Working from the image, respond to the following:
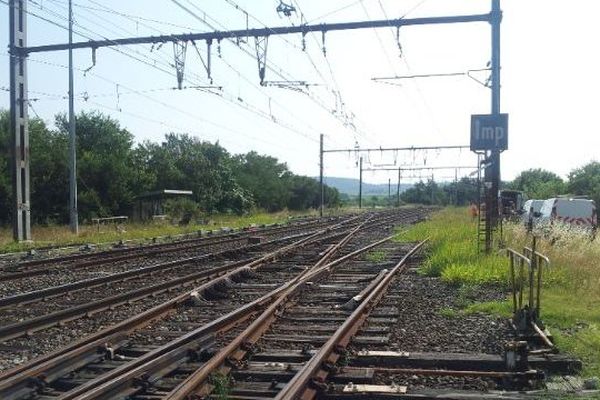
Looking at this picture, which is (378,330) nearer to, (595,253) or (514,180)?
(595,253)

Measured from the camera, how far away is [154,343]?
328 inches

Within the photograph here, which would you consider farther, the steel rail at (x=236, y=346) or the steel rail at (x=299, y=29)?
the steel rail at (x=299, y=29)

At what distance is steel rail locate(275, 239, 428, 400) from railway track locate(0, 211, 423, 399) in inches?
53.1

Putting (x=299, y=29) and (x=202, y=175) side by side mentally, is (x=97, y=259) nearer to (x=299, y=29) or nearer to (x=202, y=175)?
(x=299, y=29)

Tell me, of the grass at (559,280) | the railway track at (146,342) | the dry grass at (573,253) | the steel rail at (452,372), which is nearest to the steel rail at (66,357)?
the railway track at (146,342)

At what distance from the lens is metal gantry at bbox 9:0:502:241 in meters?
17.7

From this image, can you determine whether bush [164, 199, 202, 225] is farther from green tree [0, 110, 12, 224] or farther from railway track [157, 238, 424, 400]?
railway track [157, 238, 424, 400]

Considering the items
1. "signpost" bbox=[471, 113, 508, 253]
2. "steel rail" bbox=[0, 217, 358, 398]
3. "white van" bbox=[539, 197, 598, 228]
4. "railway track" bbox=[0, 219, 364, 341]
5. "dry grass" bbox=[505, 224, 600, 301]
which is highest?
"signpost" bbox=[471, 113, 508, 253]

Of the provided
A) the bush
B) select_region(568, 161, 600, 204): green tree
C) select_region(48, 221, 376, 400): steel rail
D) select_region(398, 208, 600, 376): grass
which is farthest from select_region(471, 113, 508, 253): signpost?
select_region(568, 161, 600, 204): green tree

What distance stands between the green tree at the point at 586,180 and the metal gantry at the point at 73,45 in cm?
4089

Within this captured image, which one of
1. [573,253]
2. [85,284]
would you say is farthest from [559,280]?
[85,284]

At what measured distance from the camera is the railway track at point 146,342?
20.7 feet

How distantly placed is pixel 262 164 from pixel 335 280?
8013cm

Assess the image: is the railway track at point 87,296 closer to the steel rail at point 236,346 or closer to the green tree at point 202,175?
the steel rail at point 236,346
